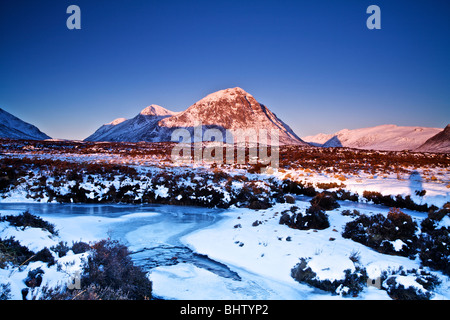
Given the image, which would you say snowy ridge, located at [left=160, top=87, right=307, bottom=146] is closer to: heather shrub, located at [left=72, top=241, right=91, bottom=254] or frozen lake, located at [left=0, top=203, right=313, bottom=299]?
frozen lake, located at [left=0, top=203, right=313, bottom=299]

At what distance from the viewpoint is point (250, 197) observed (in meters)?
15.3

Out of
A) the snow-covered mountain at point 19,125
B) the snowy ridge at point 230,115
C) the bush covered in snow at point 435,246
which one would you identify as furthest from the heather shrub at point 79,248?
the snow-covered mountain at point 19,125

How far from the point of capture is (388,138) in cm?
12900

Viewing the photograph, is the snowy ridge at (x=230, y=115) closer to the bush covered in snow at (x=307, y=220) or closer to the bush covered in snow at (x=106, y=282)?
the bush covered in snow at (x=307, y=220)

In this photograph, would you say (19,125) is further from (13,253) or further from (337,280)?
(337,280)

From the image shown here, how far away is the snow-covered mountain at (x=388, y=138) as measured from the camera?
4395 inches

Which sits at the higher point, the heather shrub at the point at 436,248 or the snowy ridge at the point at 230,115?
the snowy ridge at the point at 230,115

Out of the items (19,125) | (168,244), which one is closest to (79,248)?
(168,244)

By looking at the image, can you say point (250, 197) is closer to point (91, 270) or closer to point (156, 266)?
point (156, 266)

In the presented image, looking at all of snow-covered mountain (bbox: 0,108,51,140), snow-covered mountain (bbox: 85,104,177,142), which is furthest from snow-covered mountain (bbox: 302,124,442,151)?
snow-covered mountain (bbox: 0,108,51,140)

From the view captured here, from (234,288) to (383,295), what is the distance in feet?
10.0

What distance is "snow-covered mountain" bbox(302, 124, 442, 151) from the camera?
112m

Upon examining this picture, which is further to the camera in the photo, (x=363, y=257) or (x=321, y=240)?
(x=321, y=240)
